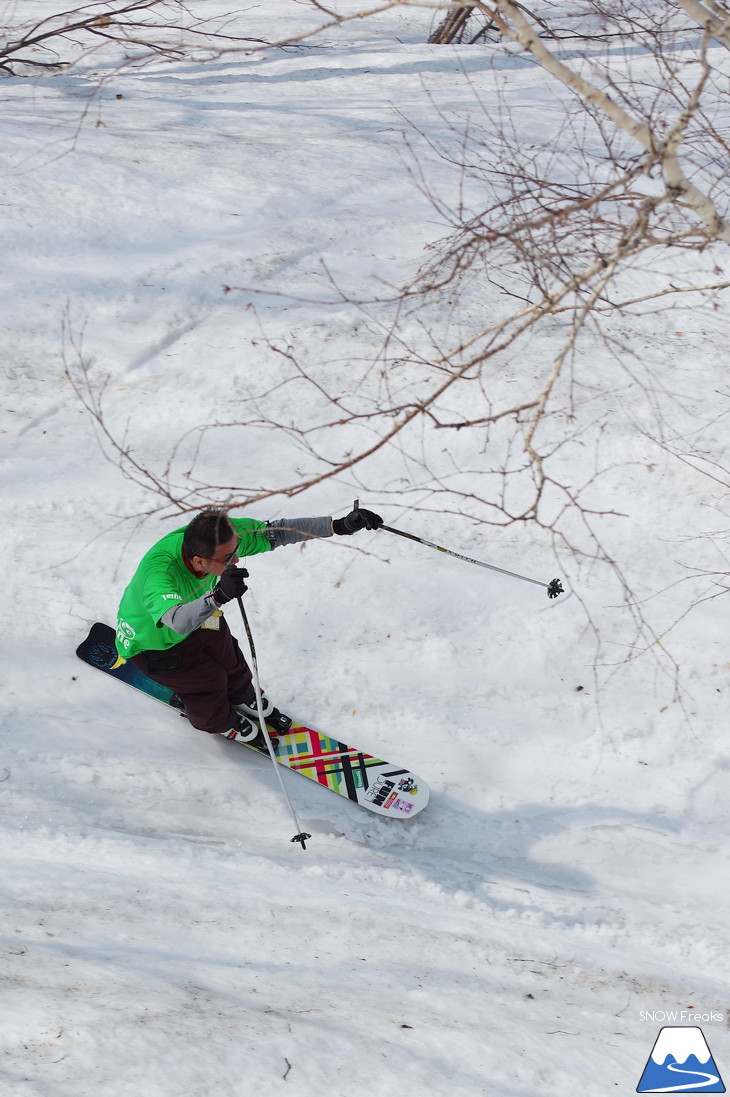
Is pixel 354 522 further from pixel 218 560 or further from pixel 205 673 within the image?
pixel 205 673

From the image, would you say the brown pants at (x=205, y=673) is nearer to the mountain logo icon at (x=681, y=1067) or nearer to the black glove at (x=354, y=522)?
the black glove at (x=354, y=522)

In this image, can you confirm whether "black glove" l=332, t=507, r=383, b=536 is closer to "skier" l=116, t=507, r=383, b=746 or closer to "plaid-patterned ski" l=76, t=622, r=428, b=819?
"skier" l=116, t=507, r=383, b=746

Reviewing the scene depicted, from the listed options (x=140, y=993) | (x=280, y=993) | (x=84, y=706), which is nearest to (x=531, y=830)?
(x=280, y=993)

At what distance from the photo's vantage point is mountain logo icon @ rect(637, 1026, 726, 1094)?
11.8ft

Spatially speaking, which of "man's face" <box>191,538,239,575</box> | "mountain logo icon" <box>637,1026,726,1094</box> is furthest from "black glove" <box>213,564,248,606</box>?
"mountain logo icon" <box>637,1026,726,1094</box>

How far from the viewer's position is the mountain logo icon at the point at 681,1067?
11.8 feet

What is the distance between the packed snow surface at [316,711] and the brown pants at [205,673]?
1.31 feet

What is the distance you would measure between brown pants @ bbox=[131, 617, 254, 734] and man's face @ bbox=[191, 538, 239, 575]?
0.61 metres

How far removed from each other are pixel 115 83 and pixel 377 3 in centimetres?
444

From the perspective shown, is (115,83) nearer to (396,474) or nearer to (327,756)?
(396,474)

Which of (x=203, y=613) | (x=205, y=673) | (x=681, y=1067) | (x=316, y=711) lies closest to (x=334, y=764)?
(x=316, y=711)

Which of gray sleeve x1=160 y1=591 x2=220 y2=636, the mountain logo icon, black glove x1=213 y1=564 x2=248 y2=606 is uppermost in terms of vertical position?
black glove x1=213 y1=564 x2=248 y2=606

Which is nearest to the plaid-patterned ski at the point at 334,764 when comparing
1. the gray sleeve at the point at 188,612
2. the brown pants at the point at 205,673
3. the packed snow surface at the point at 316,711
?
the packed snow surface at the point at 316,711

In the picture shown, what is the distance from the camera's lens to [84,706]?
5.67m
